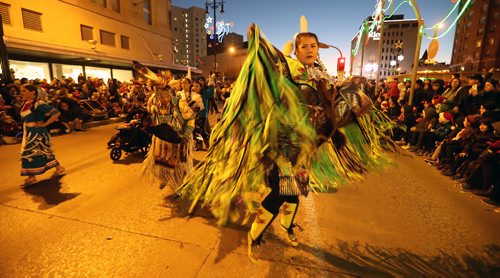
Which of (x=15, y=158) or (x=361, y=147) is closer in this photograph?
(x=361, y=147)

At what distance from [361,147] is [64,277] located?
121 inches

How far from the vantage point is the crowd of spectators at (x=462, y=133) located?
14.6 ft

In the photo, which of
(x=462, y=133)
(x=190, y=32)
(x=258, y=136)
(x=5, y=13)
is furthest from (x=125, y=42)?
(x=190, y=32)

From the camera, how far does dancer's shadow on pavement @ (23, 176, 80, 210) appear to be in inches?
155

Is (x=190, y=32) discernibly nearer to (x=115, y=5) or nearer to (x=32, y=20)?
(x=115, y=5)

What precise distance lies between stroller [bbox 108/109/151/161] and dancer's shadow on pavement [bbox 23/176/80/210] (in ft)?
5.22

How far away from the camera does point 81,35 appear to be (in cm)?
1791

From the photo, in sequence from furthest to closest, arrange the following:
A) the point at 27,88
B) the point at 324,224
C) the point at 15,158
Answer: the point at 15,158 < the point at 27,88 < the point at 324,224

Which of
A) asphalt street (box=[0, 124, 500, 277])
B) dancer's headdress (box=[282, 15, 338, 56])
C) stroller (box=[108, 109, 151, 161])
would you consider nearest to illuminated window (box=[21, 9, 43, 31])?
stroller (box=[108, 109, 151, 161])

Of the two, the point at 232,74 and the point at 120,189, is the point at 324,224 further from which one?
the point at 120,189

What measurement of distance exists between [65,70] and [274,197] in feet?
59.7

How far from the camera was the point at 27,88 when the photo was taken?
4.30m

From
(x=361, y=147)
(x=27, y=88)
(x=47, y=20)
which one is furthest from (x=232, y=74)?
(x=47, y=20)

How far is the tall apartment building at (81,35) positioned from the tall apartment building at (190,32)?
93011 mm
